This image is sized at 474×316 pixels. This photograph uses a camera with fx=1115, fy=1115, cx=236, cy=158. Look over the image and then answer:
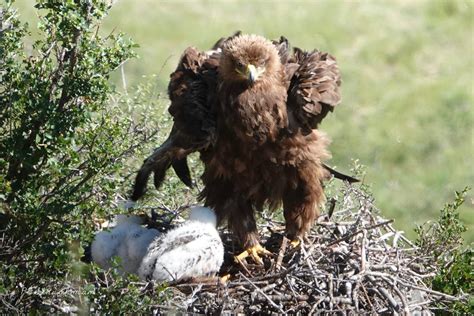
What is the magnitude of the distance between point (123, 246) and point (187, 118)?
88 centimetres

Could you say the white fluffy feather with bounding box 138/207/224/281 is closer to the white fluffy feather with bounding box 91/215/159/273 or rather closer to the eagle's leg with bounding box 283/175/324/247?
the white fluffy feather with bounding box 91/215/159/273

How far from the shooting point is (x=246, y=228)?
7129mm

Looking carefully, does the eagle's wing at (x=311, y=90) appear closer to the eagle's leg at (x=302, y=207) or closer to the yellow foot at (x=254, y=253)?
the eagle's leg at (x=302, y=207)

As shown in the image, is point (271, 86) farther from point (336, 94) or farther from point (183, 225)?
point (183, 225)

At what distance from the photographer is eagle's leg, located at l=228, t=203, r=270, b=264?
705 cm

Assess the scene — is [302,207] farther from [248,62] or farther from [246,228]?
[248,62]

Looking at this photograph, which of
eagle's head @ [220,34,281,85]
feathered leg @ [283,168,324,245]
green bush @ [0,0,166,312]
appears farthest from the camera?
feathered leg @ [283,168,324,245]

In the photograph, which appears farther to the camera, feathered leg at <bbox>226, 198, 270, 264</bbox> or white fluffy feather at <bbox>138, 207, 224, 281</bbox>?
feathered leg at <bbox>226, 198, 270, 264</bbox>

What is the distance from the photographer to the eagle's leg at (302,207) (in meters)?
7.07

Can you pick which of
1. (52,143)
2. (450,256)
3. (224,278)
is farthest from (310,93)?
(52,143)

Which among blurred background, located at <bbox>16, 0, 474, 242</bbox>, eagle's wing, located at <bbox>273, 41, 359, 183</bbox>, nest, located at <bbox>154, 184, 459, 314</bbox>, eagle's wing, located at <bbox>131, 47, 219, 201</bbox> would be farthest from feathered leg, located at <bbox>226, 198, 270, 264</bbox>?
blurred background, located at <bbox>16, 0, 474, 242</bbox>

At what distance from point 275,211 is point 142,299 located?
6.53ft

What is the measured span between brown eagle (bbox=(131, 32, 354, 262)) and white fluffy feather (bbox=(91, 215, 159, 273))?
0.41 meters

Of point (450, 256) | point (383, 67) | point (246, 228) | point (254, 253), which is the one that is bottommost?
point (254, 253)
